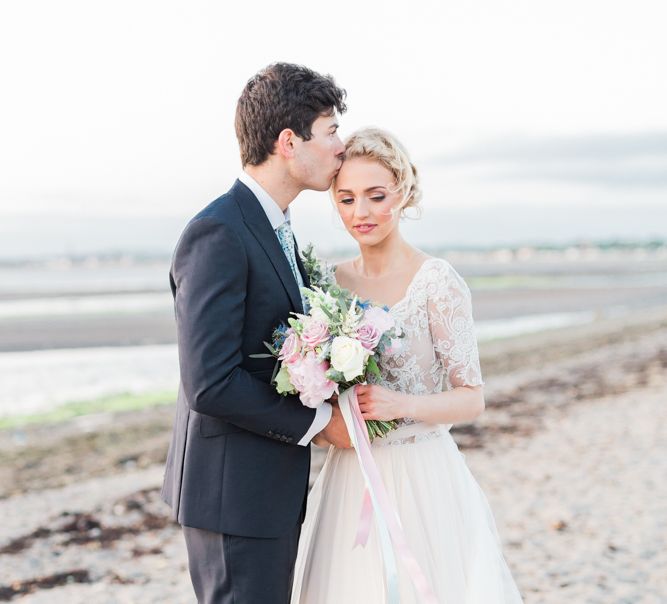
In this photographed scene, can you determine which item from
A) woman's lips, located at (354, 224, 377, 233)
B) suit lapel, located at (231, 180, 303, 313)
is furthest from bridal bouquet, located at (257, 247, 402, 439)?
woman's lips, located at (354, 224, 377, 233)

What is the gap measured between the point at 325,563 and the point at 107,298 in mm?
33162

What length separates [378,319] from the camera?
9.21ft

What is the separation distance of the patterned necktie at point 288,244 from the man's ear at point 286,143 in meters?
0.28

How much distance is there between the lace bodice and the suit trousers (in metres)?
0.83

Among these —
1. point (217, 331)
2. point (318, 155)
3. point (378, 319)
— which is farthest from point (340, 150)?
point (217, 331)

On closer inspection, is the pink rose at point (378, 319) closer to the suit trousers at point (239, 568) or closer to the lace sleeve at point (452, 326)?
the lace sleeve at point (452, 326)

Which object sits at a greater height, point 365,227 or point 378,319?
point 365,227

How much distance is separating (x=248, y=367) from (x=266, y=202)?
25.5 inches

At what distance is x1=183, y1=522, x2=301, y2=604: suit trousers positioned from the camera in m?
2.81

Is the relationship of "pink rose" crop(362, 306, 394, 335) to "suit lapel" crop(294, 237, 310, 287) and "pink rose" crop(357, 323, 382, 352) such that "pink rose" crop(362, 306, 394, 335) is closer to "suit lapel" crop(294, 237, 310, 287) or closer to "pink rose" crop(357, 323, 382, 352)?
"pink rose" crop(357, 323, 382, 352)

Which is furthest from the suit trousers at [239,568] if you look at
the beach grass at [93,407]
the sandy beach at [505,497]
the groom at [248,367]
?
the beach grass at [93,407]

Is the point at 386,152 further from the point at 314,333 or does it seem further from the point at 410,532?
the point at 410,532

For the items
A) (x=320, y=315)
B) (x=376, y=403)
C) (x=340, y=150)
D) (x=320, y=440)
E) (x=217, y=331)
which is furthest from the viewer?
(x=340, y=150)

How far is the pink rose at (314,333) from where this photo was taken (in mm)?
2682
